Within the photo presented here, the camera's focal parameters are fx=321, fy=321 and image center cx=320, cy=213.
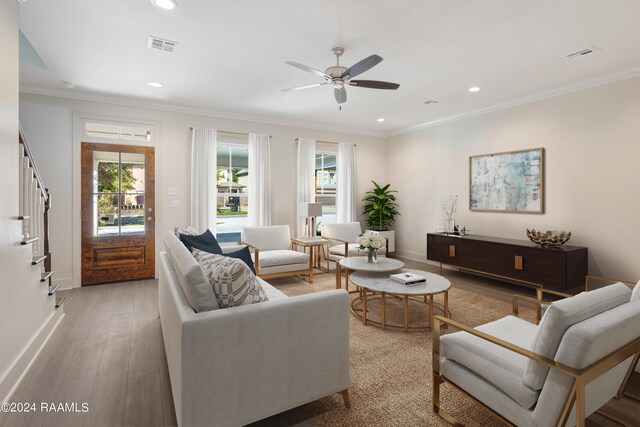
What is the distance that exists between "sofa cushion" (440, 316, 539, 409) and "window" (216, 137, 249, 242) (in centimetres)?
470

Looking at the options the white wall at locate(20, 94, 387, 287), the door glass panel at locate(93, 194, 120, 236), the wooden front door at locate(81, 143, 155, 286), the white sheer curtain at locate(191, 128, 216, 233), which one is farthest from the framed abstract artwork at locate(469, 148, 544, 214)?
the door glass panel at locate(93, 194, 120, 236)

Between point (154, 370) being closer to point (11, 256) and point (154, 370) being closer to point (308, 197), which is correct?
point (11, 256)

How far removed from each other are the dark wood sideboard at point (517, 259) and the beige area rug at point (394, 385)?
2.80 feet

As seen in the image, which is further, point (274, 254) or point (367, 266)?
point (274, 254)

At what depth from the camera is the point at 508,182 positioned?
16.5 ft

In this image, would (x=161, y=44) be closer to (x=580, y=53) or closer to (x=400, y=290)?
(x=400, y=290)

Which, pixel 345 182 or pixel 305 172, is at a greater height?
pixel 305 172

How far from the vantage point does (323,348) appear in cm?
189

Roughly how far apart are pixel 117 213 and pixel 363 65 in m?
4.24

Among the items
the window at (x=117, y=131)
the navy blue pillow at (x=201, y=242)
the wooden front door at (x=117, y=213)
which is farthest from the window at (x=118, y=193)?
the navy blue pillow at (x=201, y=242)

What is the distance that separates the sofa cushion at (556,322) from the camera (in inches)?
55.9

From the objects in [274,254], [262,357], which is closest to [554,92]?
[274,254]

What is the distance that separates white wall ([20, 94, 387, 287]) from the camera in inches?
176

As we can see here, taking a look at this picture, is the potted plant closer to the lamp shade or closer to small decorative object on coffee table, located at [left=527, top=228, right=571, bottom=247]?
the lamp shade
